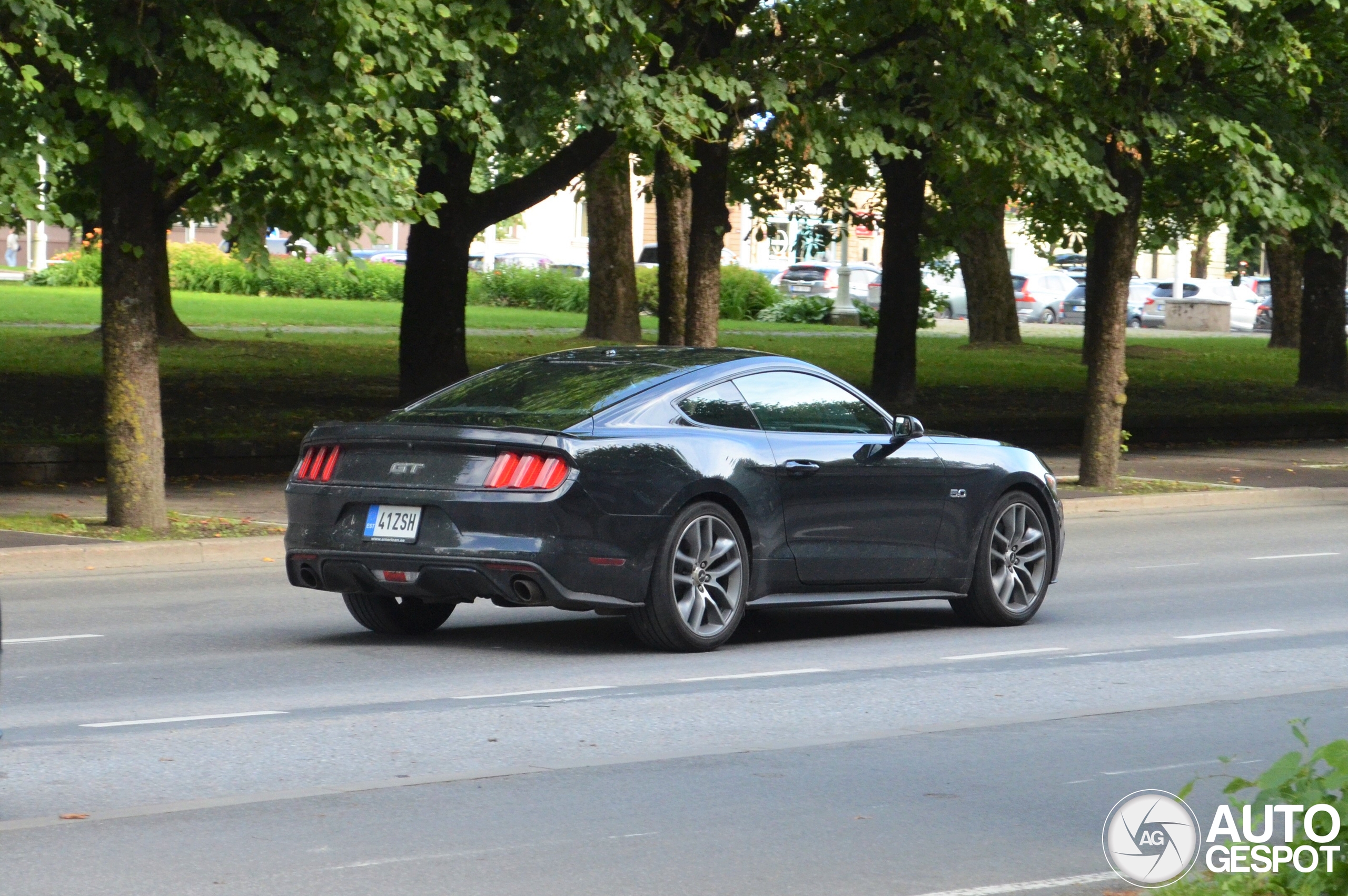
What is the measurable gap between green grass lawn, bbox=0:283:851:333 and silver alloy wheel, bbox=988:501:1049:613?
83.4ft

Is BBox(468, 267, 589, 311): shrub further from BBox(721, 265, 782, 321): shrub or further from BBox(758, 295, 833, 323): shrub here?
BBox(758, 295, 833, 323): shrub

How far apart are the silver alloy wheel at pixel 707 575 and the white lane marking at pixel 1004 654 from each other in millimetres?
1140

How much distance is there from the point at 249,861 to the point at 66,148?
847 centimetres

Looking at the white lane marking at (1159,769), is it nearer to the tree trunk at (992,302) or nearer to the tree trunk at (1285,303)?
the tree trunk at (992,302)

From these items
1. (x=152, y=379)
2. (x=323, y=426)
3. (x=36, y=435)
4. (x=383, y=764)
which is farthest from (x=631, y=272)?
(x=383, y=764)

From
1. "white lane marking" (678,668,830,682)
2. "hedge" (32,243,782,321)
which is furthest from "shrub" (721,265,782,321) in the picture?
"white lane marking" (678,668,830,682)

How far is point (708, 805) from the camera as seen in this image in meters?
6.44

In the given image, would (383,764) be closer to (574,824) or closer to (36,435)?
(574,824)

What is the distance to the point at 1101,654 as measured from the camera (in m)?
10.1

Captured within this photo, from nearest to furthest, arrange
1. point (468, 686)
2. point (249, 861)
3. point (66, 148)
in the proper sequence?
point (249, 861), point (468, 686), point (66, 148)

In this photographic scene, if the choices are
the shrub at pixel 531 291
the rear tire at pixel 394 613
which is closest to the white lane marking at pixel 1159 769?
the rear tire at pixel 394 613

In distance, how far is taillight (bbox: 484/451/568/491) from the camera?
354 inches

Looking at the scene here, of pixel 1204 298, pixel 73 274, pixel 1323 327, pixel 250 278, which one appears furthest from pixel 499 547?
pixel 1204 298

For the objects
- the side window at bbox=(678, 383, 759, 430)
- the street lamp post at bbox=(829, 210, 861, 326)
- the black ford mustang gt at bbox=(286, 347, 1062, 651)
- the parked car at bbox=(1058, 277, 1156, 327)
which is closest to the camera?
the black ford mustang gt at bbox=(286, 347, 1062, 651)
